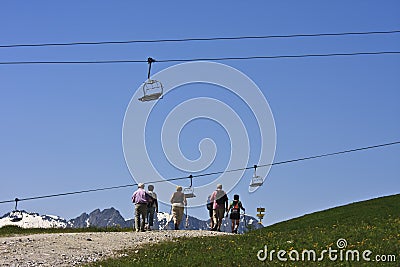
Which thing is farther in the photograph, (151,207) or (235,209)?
(235,209)

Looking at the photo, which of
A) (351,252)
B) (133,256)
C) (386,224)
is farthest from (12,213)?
(351,252)

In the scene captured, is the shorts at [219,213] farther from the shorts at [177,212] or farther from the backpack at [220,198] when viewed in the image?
the shorts at [177,212]

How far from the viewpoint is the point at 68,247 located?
24.2 metres

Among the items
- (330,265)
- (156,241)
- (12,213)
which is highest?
(12,213)

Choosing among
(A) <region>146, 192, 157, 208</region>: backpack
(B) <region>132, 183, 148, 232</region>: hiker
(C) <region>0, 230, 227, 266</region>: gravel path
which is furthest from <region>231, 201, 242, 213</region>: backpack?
(C) <region>0, 230, 227, 266</region>: gravel path

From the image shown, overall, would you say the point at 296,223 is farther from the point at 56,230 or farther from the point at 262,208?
the point at 56,230

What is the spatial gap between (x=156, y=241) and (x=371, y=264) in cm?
914

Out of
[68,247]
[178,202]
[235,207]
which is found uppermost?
[235,207]

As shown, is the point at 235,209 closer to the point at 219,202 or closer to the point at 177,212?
the point at 219,202

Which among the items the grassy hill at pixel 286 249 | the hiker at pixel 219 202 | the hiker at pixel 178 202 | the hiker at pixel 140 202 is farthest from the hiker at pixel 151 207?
the grassy hill at pixel 286 249

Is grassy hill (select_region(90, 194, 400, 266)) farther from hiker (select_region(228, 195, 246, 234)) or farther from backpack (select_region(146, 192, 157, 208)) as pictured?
hiker (select_region(228, 195, 246, 234))

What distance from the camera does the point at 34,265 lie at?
21438 millimetres

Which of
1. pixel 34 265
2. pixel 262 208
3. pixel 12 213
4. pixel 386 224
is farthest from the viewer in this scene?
pixel 262 208

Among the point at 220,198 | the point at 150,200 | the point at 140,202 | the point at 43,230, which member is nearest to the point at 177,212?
the point at 220,198
